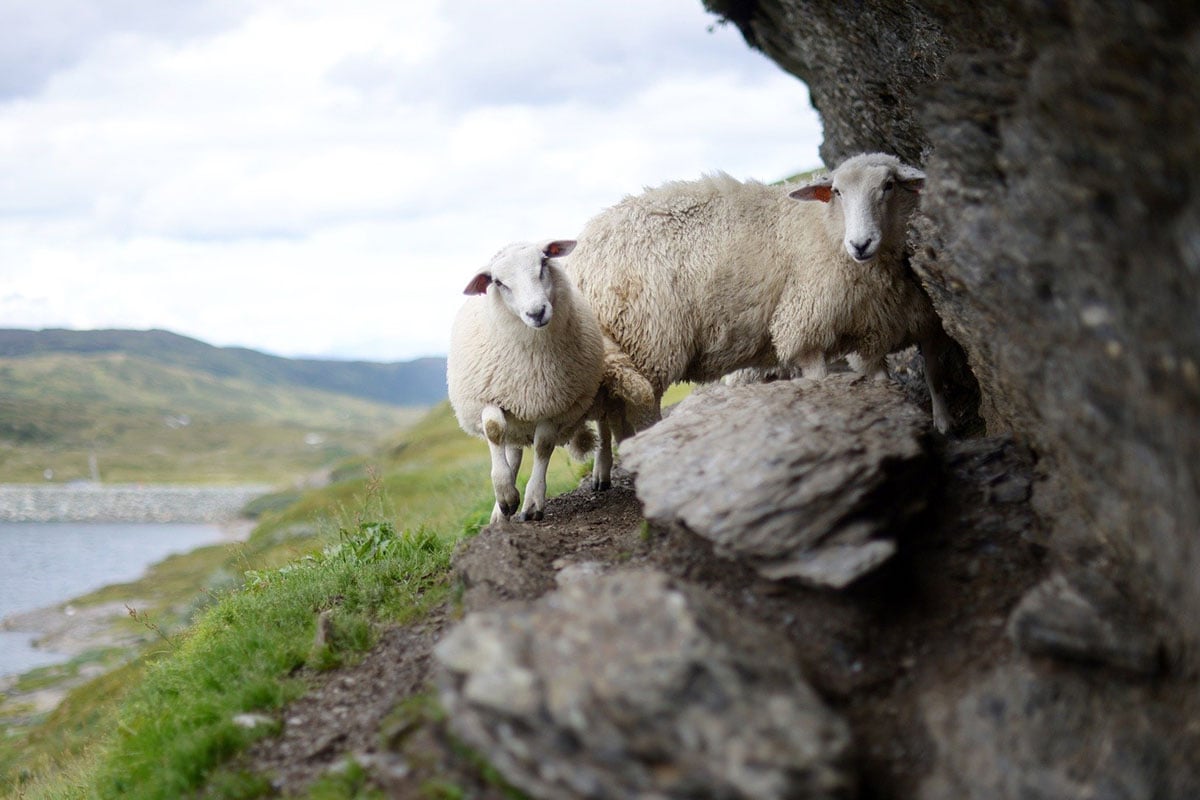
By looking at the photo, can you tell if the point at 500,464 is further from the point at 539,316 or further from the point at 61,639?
the point at 61,639

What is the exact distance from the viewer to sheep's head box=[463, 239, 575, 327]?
8.12 m

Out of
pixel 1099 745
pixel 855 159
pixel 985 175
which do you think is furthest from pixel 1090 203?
pixel 855 159

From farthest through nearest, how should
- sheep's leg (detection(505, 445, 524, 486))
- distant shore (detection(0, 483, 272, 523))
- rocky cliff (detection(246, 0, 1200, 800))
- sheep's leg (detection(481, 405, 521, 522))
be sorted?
distant shore (detection(0, 483, 272, 523)), sheep's leg (detection(505, 445, 524, 486)), sheep's leg (detection(481, 405, 521, 522)), rocky cliff (detection(246, 0, 1200, 800))

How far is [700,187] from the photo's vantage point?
10.4 meters

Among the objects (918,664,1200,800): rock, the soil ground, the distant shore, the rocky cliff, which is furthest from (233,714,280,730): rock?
the distant shore

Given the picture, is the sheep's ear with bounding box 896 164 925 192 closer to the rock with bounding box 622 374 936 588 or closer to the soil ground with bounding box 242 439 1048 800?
the rock with bounding box 622 374 936 588

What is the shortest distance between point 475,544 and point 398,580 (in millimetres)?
1308

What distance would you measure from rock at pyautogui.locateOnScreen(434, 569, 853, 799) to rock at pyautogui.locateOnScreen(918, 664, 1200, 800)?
0.78 m

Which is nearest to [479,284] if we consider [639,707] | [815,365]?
[815,365]

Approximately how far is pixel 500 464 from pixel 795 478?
12.6 ft

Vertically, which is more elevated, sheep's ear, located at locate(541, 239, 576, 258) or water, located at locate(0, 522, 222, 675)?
sheep's ear, located at locate(541, 239, 576, 258)

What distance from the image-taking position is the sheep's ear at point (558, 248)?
29.2 ft

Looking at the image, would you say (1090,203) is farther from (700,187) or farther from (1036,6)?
(700,187)

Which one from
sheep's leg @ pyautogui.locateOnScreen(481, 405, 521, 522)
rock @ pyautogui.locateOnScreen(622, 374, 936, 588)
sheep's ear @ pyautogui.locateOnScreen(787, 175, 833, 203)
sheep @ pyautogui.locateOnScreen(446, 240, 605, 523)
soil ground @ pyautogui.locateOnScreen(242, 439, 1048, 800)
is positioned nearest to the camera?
soil ground @ pyautogui.locateOnScreen(242, 439, 1048, 800)
